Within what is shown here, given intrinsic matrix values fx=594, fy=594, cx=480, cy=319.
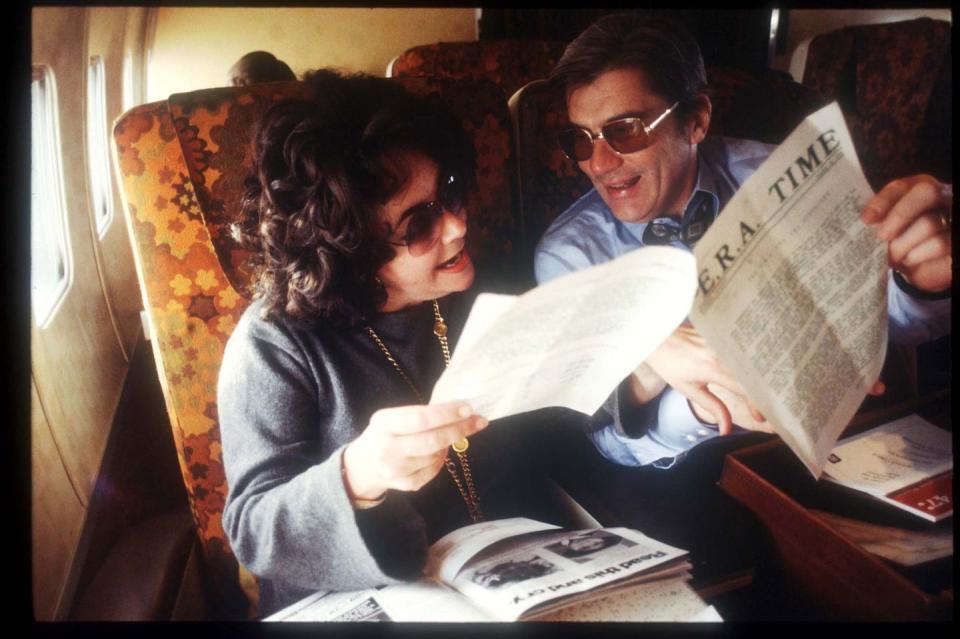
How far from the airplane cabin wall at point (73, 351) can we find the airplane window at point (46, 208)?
2 cm

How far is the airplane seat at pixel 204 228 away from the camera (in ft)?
2.79

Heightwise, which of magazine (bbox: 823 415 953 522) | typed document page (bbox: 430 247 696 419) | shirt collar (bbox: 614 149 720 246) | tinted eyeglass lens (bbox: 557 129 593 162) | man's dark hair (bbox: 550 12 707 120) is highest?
man's dark hair (bbox: 550 12 707 120)

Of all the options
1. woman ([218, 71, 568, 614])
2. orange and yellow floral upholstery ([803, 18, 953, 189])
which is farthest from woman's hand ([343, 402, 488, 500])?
orange and yellow floral upholstery ([803, 18, 953, 189])

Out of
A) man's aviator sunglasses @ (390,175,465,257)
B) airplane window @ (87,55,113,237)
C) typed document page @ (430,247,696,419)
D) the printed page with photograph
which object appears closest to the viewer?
typed document page @ (430,247,696,419)

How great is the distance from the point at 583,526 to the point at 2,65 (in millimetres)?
1077

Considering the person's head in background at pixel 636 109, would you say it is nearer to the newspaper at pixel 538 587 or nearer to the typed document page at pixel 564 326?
the typed document page at pixel 564 326

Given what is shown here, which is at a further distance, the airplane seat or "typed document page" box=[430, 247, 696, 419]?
the airplane seat

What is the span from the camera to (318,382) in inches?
33.4

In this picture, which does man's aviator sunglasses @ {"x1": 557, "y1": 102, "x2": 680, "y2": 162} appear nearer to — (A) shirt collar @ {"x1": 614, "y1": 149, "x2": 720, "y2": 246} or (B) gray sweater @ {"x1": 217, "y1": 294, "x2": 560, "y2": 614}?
(A) shirt collar @ {"x1": 614, "y1": 149, "x2": 720, "y2": 246}

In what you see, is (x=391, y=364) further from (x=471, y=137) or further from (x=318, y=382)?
(x=471, y=137)

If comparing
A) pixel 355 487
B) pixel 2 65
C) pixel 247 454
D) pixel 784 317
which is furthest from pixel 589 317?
pixel 2 65

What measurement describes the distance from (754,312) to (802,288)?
104 millimetres

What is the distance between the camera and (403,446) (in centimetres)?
72

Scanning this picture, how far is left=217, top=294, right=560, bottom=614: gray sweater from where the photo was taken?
0.78 meters
